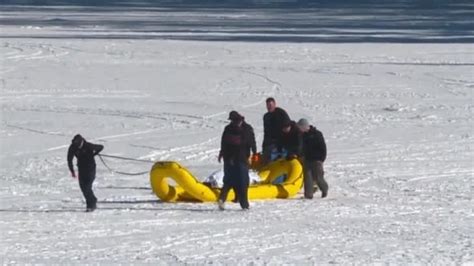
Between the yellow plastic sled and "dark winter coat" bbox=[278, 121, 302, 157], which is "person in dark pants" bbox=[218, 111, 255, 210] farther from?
"dark winter coat" bbox=[278, 121, 302, 157]

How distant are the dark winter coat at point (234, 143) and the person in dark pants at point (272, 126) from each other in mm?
2059

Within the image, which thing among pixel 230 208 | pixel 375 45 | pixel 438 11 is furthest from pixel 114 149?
pixel 438 11

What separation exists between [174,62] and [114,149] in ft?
43.1

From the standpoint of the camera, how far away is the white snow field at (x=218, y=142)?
12.3 metres

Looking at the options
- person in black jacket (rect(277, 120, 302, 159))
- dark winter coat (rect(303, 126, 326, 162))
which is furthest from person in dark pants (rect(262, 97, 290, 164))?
dark winter coat (rect(303, 126, 326, 162))

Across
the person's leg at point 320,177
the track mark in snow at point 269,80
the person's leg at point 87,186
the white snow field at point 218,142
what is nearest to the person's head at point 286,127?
the person's leg at point 320,177

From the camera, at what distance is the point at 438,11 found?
194 ft

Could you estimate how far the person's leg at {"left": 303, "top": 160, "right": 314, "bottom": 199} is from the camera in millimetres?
15875

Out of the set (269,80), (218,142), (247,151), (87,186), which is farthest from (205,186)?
(269,80)

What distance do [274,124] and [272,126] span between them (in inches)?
2.8

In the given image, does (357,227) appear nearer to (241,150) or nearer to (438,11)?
(241,150)

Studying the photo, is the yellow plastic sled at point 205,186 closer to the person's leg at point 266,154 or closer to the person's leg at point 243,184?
the person's leg at point 266,154

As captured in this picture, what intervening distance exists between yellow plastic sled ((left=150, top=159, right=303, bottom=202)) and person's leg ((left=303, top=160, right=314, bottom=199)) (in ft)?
0.67

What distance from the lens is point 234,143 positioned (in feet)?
47.8
